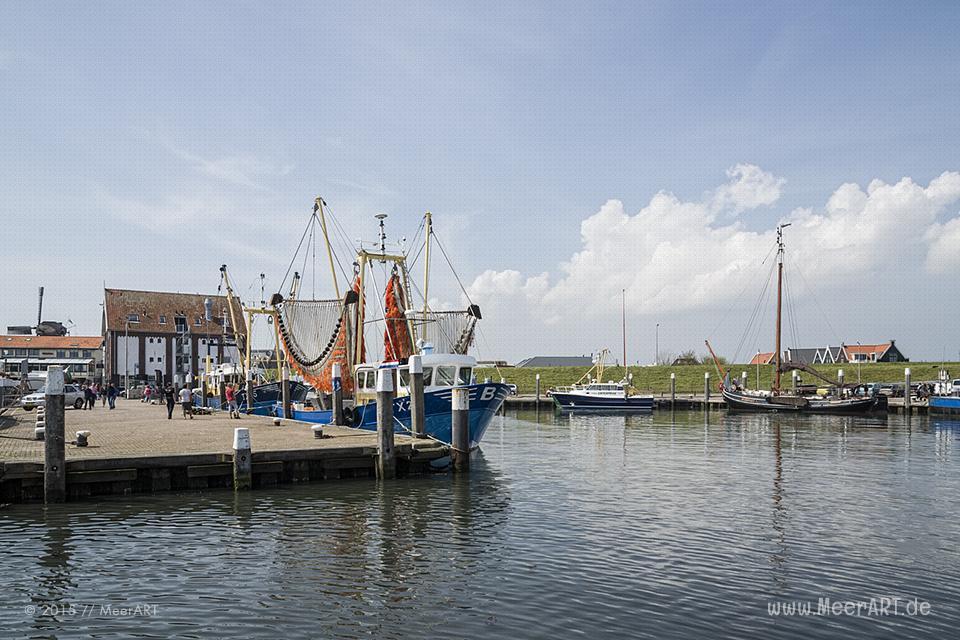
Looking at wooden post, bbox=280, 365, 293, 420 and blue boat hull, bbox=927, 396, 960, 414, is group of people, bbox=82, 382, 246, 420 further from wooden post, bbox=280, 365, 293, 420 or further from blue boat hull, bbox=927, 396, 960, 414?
blue boat hull, bbox=927, 396, 960, 414

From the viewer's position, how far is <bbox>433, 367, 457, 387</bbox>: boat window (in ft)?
109

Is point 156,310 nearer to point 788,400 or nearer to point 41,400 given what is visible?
point 41,400

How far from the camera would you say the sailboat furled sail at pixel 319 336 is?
39.0 meters

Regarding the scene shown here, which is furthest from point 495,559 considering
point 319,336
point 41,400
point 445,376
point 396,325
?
point 41,400

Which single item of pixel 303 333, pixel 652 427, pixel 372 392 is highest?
pixel 303 333

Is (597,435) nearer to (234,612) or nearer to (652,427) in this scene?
(652,427)

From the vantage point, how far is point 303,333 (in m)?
40.0

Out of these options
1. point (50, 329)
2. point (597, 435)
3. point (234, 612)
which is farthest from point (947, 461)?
point (50, 329)

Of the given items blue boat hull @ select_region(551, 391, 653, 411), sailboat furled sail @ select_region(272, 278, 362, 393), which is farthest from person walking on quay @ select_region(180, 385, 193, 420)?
blue boat hull @ select_region(551, 391, 653, 411)

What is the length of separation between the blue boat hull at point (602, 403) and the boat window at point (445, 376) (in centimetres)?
4299

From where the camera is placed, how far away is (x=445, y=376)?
33.5m

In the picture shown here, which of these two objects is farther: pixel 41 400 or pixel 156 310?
pixel 156 310

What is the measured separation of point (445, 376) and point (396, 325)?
5.41 meters

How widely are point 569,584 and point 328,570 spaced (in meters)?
4.73
